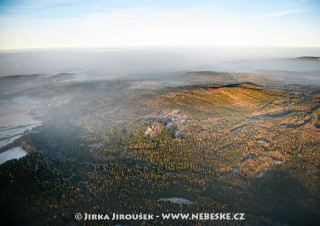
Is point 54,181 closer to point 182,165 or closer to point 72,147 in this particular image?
point 72,147

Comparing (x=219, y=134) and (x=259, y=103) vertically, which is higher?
(x=259, y=103)

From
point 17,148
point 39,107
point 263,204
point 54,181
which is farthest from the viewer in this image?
point 39,107

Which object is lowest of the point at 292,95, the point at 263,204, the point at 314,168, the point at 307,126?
the point at 263,204

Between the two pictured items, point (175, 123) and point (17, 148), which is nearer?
point (17, 148)

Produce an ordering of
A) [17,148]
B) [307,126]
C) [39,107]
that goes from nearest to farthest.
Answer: [17,148] < [307,126] < [39,107]

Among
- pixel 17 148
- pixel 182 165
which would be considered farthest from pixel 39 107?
pixel 182 165

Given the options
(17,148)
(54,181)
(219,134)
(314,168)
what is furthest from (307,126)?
(17,148)
